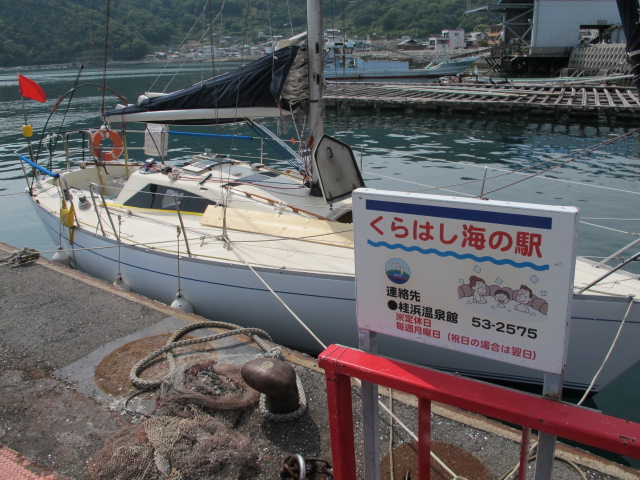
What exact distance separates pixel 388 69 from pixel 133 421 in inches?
2319

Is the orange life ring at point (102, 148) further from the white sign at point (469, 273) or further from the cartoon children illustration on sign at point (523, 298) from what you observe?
the cartoon children illustration on sign at point (523, 298)

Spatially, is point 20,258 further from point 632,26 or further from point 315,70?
point 632,26

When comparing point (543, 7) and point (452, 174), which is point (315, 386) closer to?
point (452, 174)

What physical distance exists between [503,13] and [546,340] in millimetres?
54647

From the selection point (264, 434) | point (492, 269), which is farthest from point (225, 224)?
point (492, 269)

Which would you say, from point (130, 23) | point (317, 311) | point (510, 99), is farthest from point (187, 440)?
point (130, 23)

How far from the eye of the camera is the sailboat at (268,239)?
5.50 m

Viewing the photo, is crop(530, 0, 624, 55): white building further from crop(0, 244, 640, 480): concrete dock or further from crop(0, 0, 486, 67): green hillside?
crop(0, 244, 640, 480): concrete dock

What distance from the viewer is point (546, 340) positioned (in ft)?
6.65

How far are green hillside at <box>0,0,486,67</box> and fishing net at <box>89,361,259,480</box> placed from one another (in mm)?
5006

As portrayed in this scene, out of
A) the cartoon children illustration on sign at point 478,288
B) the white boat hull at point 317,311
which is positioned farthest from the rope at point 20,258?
the cartoon children illustration on sign at point 478,288

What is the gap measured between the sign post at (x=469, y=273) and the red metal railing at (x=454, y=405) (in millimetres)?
138

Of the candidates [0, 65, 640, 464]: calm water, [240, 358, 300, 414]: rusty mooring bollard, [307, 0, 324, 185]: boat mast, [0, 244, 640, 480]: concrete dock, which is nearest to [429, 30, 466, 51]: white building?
[0, 65, 640, 464]: calm water

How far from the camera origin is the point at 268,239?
22.2 feet
